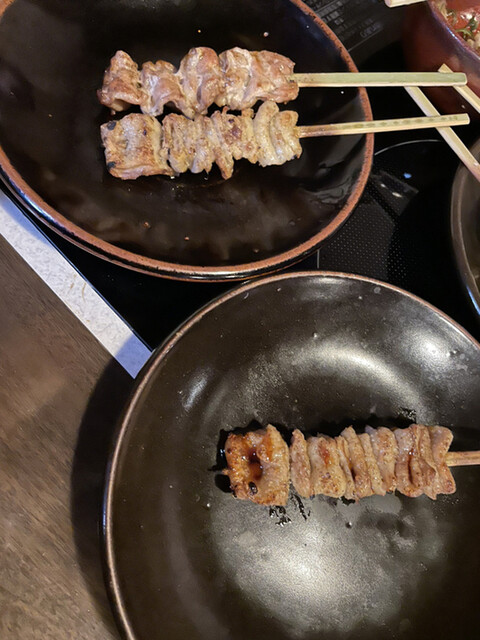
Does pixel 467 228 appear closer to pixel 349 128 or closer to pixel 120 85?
pixel 349 128

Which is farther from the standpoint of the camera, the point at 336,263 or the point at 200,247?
the point at 336,263

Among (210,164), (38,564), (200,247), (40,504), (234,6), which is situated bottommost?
(38,564)

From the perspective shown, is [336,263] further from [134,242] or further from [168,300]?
[134,242]

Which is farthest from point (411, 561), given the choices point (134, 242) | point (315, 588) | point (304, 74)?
point (304, 74)

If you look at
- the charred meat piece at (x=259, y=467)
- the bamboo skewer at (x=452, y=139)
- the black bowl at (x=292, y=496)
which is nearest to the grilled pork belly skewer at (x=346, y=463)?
the charred meat piece at (x=259, y=467)

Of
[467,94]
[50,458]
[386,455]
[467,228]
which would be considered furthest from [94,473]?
[467,94]

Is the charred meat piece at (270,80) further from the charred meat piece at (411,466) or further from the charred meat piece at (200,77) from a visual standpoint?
the charred meat piece at (411,466)
